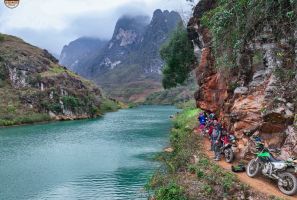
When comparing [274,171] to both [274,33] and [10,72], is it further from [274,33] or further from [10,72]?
[10,72]

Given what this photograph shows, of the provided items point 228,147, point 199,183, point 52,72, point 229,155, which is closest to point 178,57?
point 228,147

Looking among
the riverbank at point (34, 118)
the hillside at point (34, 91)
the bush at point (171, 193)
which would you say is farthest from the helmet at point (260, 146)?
the hillside at point (34, 91)

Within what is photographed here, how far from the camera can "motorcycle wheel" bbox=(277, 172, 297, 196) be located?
47.7 ft

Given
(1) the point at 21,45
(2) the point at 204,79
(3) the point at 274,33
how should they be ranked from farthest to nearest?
(1) the point at 21,45, (2) the point at 204,79, (3) the point at 274,33

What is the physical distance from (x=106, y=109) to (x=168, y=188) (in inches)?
4240

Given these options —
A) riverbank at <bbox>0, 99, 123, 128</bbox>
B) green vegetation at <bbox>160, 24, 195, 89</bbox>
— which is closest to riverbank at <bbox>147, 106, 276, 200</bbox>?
green vegetation at <bbox>160, 24, 195, 89</bbox>

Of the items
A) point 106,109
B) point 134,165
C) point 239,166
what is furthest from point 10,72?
point 239,166

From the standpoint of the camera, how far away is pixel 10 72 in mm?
96875

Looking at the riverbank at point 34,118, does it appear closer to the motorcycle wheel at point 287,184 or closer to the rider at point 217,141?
the rider at point 217,141

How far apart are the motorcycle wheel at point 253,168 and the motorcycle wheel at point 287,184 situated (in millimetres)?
1615

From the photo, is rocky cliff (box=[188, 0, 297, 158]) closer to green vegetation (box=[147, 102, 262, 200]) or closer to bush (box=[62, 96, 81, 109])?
green vegetation (box=[147, 102, 262, 200])

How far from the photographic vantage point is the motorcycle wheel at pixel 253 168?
55.2 feet

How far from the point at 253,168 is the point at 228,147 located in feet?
11.2

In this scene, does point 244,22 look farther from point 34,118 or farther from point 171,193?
point 34,118
